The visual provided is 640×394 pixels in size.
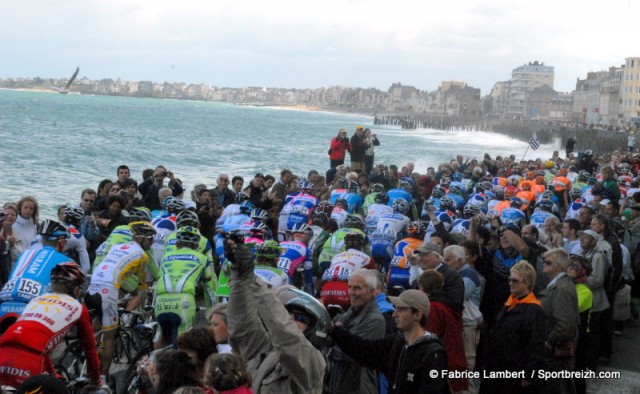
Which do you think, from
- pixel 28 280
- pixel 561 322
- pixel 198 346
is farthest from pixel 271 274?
pixel 198 346

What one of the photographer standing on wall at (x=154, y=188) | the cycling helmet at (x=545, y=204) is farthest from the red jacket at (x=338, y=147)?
the cycling helmet at (x=545, y=204)

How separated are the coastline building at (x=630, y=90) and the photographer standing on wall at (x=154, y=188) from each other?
14201cm

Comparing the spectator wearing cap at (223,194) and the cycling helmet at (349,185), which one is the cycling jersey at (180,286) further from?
the cycling helmet at (349,185)

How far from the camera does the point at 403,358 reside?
18.4 feet

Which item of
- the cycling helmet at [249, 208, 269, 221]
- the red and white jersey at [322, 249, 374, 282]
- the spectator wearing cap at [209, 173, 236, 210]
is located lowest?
the spectator wearing cap at [209, 173, 236, 210]

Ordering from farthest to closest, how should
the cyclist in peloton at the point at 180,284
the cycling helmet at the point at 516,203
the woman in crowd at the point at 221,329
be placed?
the cycling helmet at the point at 516,203
the cyclist in peloton at the point at 180,284
the woman in crowd at the point at 221,329

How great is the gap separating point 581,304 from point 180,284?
3.76 metres

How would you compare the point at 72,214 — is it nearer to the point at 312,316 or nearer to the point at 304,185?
the point at 312,316

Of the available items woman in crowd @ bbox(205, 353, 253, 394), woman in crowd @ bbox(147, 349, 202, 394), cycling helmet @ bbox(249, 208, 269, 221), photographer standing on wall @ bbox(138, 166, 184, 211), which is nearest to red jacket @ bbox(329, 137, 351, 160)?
photographer standing on wall @ bbox(138, 166, 184, 211)

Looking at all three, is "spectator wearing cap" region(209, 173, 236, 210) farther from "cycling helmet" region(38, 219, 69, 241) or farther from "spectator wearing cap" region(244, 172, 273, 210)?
"cycling helmet" region(38, 219, 69, 241)

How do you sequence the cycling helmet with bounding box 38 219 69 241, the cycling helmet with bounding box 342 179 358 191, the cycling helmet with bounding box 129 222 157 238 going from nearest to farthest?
the cycling helmet with bounding box 38 219 69 241 → the cycling helmet with bounding box 129 222 157 238 → the cycling helmet with bounding box 342 179 358 191

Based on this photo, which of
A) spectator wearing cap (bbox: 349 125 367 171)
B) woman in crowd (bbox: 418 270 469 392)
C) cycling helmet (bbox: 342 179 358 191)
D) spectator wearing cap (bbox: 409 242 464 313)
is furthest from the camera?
spectator wearing cap (bbox: 349 125 367 171)

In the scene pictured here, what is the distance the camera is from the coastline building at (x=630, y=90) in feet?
488

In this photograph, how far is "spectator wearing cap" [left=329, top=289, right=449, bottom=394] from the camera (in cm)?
551
